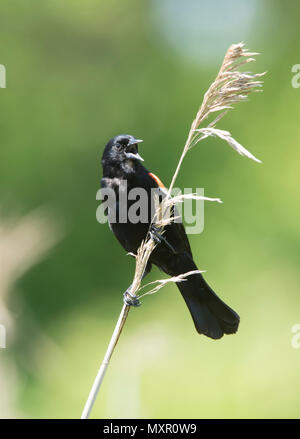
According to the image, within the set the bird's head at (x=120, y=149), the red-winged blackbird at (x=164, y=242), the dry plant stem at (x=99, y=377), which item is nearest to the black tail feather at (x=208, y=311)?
the red-winged blackbird at (x=164, y=242)

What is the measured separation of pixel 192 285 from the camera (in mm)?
2178

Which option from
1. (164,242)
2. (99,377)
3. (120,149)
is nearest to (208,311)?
(164,242)

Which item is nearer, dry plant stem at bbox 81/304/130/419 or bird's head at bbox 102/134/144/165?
dry plant stem at bbox 81/304/130/419

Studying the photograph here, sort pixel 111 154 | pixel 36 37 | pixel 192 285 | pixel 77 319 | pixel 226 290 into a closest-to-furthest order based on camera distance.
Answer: pixel 111 154
pixel 192 285
pixel 226 290
pixel 77 319
pixel 36 37

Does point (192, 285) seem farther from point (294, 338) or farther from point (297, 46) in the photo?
point (297, 46)

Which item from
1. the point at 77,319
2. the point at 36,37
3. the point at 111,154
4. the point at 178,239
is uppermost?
the point at 36,37

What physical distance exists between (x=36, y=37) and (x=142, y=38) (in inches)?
36.0

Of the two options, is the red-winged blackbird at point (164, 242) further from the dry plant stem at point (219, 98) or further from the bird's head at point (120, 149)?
the dry plant stem at point (219, 98)

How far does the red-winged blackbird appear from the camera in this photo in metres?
2.01

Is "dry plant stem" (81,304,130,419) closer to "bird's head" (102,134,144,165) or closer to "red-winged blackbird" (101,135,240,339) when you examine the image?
"red-winged blackbird" (101,135,240,339)

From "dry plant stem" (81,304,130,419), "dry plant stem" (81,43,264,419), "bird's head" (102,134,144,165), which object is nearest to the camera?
"dry plant stem" (81,304,130,419)

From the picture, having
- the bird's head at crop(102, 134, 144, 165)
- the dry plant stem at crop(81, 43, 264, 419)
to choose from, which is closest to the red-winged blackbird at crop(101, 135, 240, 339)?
the bird's head at crop(102, 134, 144, 165)

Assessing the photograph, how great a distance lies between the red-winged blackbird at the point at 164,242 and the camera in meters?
2.01

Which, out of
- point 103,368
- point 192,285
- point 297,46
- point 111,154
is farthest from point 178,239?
point 297,46
